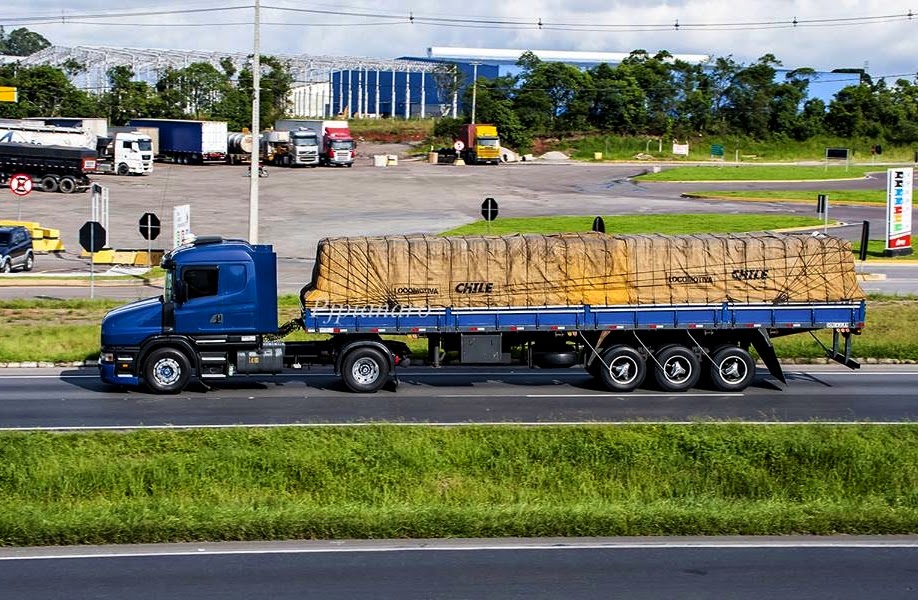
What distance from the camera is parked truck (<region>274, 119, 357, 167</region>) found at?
8881cm

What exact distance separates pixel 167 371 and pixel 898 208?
107 feet

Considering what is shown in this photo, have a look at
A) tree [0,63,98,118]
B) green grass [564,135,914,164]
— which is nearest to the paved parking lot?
green grass [564,135,914,164]

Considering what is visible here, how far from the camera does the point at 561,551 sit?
12.2 m

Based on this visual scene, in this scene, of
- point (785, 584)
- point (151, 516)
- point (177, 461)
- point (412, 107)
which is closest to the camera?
point (785, 584)

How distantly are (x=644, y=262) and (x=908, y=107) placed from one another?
337 ft

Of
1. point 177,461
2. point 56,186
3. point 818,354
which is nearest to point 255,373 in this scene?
point 177,461

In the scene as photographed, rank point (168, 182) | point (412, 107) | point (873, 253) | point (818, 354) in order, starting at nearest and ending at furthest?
1. point (818, 354)
2. point (873, 253)
3. point (168, 182)
4. point (412, 107)

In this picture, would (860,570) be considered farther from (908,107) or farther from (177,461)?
(908,107)

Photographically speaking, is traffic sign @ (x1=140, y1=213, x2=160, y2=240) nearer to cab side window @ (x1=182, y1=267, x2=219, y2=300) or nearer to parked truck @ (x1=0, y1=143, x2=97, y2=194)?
cab side window @ (x1=182, y1=267, x2=219, y2=300)

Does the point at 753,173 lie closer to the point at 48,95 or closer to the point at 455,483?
the point at 48,95

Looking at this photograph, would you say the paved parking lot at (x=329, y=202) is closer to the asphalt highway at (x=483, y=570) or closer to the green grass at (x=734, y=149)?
the green grass at (x=734, y=149)

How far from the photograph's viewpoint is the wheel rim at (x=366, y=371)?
71.2 feet

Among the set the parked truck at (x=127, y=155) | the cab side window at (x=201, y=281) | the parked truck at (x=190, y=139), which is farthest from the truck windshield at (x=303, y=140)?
the cab side window at (x=201, y=281)

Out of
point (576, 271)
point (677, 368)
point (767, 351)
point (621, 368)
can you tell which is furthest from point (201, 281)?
point (767, 351)
